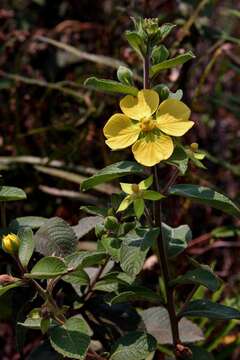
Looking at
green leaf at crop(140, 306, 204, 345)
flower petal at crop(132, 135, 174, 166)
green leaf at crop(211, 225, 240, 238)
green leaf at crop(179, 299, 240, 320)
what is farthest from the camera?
green leaf at crop(211, 225, 240, 238)

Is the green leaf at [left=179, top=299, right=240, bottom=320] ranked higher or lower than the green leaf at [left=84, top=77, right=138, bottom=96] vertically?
lower

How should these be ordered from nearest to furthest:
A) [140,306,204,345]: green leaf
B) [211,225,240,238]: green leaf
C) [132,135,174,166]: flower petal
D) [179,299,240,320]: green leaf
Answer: [132,135,174,166]: flower petal < [179,299,240,320]: green leaf < [140,306,204,345]: green leaf < [211,225,240,238]: green leaf

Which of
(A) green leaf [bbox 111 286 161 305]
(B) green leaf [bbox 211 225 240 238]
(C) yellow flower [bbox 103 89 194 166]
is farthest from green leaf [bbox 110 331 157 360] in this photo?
(B) green leaf [bbox 211 225 240 238]

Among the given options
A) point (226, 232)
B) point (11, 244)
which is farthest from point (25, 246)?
point (226, 232)

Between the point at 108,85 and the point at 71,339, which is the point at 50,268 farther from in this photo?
the point at 108,85

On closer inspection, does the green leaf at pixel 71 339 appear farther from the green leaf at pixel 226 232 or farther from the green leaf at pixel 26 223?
the green leaf at pixel 226 232

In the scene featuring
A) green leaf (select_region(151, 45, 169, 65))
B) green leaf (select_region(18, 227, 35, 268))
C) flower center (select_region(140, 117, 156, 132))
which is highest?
green leaf (select_region(151, 45, 169, 65))

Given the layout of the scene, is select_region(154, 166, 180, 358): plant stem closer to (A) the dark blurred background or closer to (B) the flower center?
(B) the flower center

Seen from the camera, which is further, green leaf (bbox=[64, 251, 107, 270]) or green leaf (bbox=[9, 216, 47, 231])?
green leaf (bbox=[9, 216, 47, 231])
